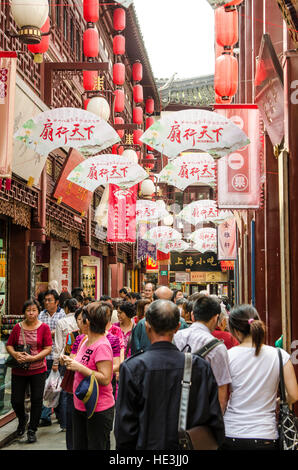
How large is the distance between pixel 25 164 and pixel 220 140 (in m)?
3.81

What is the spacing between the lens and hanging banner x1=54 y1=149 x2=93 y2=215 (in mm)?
13930

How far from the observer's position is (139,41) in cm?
2678

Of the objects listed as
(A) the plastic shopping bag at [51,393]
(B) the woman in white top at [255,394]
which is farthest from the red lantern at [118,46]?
(B) the woman in white top at [255,394]

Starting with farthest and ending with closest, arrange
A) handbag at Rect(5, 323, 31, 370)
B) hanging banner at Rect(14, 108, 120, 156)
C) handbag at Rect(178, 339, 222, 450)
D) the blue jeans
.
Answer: hanging banner at Rect(14, 108, 120, 156) → the blue jeans → handbag at Rect(5, 323, 31, 370) → handbag at Rect(178, 339, 222, 450)

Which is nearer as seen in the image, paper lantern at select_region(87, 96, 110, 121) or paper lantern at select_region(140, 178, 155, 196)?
paper lantern at select_region(87, 96, 110, 121)

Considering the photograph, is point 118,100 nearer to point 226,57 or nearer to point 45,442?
point 226,57

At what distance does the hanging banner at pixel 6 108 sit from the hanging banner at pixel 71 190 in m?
5.67

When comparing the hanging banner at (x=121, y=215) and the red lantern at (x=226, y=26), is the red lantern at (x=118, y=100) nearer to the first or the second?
the hanging banner at (x=121, y=215)

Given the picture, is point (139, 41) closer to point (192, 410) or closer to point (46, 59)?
point (46, 59)

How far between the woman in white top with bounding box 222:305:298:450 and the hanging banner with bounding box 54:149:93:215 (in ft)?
32.2

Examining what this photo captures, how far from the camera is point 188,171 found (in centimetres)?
1352

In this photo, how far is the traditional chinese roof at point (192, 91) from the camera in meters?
46.5

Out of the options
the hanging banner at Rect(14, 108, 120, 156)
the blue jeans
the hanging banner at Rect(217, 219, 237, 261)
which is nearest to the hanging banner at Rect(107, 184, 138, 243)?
the hanging banner at Rect(217, 219, 237, 261)

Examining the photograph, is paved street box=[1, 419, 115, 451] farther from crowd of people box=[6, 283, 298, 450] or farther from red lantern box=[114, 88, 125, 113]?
red lantern box=[114, 88, 125, 113]
